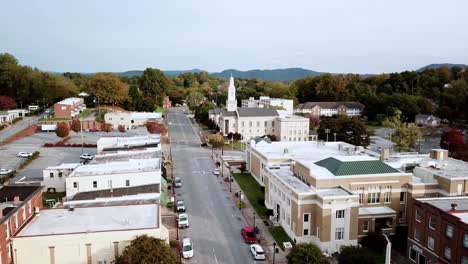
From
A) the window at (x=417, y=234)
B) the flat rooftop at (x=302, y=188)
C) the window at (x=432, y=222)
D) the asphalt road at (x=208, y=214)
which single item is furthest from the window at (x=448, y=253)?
the asphalt road at (x=208, y=214)

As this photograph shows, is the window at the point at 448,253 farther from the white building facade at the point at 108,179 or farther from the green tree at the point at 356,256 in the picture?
the white building facade at the point at 108,179

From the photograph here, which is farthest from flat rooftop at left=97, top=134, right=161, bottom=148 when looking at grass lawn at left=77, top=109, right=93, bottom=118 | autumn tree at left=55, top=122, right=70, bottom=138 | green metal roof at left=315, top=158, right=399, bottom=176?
grass lawn at left=77, top=109, right=93, bottom=118

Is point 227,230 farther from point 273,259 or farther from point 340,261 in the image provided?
point 340,261

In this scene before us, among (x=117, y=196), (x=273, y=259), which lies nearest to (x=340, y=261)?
(x=273, y=259)

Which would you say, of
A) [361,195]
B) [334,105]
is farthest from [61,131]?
[334,105]

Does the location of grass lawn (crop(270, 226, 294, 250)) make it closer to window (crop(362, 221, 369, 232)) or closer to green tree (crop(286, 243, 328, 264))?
window (crop(362, 221, 369, 232))

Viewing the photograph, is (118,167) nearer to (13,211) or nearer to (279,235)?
(13,211)
